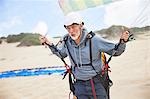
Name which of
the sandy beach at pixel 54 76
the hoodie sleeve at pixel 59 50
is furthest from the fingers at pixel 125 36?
the hoodie sleeve at pixel 59 50

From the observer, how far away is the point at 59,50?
235 cm

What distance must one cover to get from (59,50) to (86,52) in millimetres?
175

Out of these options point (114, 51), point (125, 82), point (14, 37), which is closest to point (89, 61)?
point (114, 51)

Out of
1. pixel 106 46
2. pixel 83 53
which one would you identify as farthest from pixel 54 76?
pixel 106 46

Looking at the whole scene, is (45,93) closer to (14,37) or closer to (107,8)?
(14,37)

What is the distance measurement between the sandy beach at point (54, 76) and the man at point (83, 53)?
92 millimetres

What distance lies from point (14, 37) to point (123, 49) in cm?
60

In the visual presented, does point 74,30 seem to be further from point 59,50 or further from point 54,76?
point 54,76

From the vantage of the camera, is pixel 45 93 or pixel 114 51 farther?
pixel 45 93

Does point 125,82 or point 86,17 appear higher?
point 86,17

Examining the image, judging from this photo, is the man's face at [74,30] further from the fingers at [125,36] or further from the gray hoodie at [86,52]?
the fingers at [125,36]

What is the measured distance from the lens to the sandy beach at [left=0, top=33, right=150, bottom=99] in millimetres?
2396

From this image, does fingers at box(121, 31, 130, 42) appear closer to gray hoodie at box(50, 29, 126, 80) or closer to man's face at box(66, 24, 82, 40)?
gray hoodie at box(50, 29, 126, 80)

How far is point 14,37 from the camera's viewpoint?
2.39 metres
